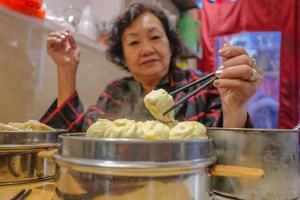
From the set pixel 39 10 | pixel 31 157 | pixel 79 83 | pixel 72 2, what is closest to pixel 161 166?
pixel 31 157

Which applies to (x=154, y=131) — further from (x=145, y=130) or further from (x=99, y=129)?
(x=99, y=129)

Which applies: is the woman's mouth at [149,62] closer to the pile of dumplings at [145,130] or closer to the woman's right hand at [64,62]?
the woman's right hand at [64,62]

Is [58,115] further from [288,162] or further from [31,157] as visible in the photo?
[288,162]

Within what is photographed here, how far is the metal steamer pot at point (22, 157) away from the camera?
0.66 meters

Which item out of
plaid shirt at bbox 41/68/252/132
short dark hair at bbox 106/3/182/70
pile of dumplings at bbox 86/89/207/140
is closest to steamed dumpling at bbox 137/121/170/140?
pile of dumplings at bbox 86/89/207/140

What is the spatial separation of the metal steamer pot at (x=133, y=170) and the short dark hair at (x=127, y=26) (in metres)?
1.08

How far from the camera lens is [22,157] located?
26.8 inches

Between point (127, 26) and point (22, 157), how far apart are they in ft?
3.06

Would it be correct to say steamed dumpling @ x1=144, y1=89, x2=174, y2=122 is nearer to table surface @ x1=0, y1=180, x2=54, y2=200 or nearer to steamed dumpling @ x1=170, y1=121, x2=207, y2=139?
steamed dumpling @ x1=170, y1=121, x2=207, y2=139

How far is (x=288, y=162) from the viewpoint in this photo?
Result: 55cm

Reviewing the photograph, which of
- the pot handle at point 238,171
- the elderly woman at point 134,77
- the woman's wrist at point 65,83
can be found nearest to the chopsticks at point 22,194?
the pot handle at point 238,171

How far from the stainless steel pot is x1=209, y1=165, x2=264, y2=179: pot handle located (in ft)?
0.34

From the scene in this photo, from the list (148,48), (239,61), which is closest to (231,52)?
(239,61)

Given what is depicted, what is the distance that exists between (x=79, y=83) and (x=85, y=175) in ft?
4.05
